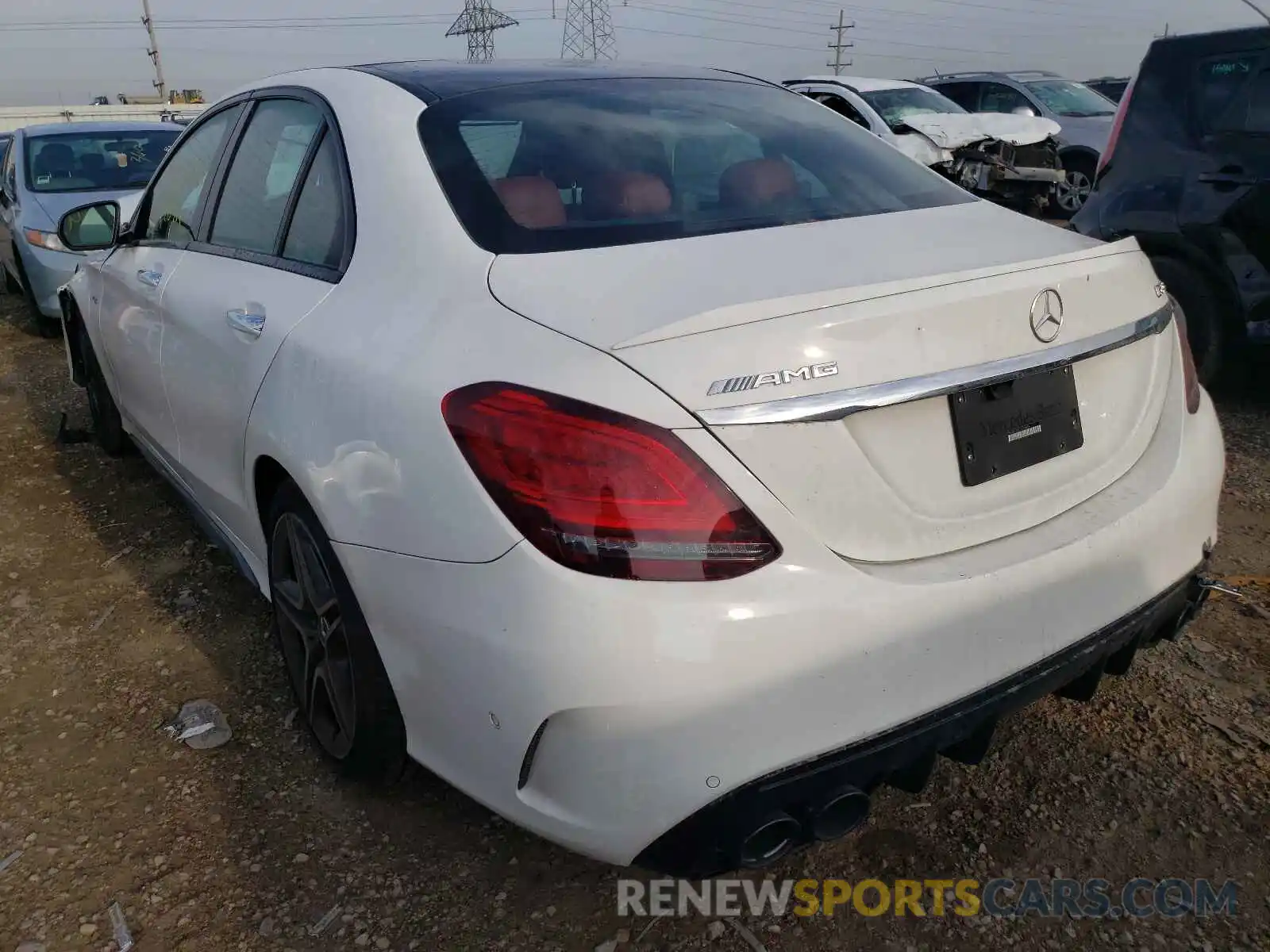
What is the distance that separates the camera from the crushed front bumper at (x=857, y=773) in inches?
61.1

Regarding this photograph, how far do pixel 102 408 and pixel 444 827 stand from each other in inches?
128

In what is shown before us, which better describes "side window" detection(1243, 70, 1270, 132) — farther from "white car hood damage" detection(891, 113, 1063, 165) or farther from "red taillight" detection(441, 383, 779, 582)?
"white car hood damage" detection(891, 113, 1063, 165)

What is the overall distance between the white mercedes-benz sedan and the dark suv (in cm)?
273

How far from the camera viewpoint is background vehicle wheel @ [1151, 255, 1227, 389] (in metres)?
4.66

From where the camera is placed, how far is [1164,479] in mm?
1979

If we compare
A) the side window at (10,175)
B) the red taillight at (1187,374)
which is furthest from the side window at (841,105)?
the red taillight at (1187,374)

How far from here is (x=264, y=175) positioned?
2.75 m

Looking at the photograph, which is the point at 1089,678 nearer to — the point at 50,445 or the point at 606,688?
the point at 606,688

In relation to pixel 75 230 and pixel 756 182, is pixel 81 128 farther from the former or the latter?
pixel 756 182

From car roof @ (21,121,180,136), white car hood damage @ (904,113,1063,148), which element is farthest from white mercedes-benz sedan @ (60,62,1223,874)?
white car hood damage @ (904,113,1063,148)

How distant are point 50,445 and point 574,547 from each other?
A: 4613mm

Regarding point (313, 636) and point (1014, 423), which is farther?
point (313, 636)

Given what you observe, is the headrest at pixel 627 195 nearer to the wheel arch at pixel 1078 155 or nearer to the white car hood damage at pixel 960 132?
the white car hood damage at pixel 960 132

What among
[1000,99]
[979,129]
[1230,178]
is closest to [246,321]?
[1230,178]
